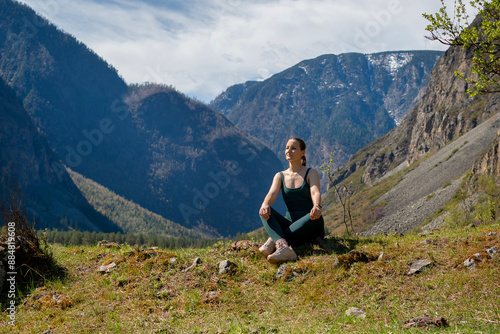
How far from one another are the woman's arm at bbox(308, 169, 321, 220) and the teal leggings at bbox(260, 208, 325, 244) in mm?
390

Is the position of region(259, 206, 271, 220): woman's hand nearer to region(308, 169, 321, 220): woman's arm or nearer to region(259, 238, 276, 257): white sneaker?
region(259, 238, 276, 257): white sneaker

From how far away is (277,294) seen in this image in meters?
8.45

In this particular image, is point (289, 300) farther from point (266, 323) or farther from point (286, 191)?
point (286, 191)

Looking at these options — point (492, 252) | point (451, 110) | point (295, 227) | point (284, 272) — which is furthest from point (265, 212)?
point (451, 110)

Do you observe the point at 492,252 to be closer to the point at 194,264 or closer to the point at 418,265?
the point at 418,265

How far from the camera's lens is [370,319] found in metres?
6.72

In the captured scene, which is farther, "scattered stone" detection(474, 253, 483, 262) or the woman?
the woman

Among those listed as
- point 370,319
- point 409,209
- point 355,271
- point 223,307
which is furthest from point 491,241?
point 409,209

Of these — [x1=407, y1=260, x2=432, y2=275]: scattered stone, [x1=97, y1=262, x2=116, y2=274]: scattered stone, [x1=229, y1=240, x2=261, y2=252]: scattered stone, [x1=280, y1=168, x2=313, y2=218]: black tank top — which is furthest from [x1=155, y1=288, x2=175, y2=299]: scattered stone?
[x1=407, y1=260, x2=432, y2=275]: scattered stone

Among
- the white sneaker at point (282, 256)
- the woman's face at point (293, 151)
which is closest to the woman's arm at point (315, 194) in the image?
the woman's face at point (293, 151)

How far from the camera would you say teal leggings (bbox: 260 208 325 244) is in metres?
10.2

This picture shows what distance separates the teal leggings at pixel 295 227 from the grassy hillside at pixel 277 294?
17.9 inches

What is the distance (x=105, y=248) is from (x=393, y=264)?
9959 mm

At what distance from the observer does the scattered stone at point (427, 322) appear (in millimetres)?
5945
